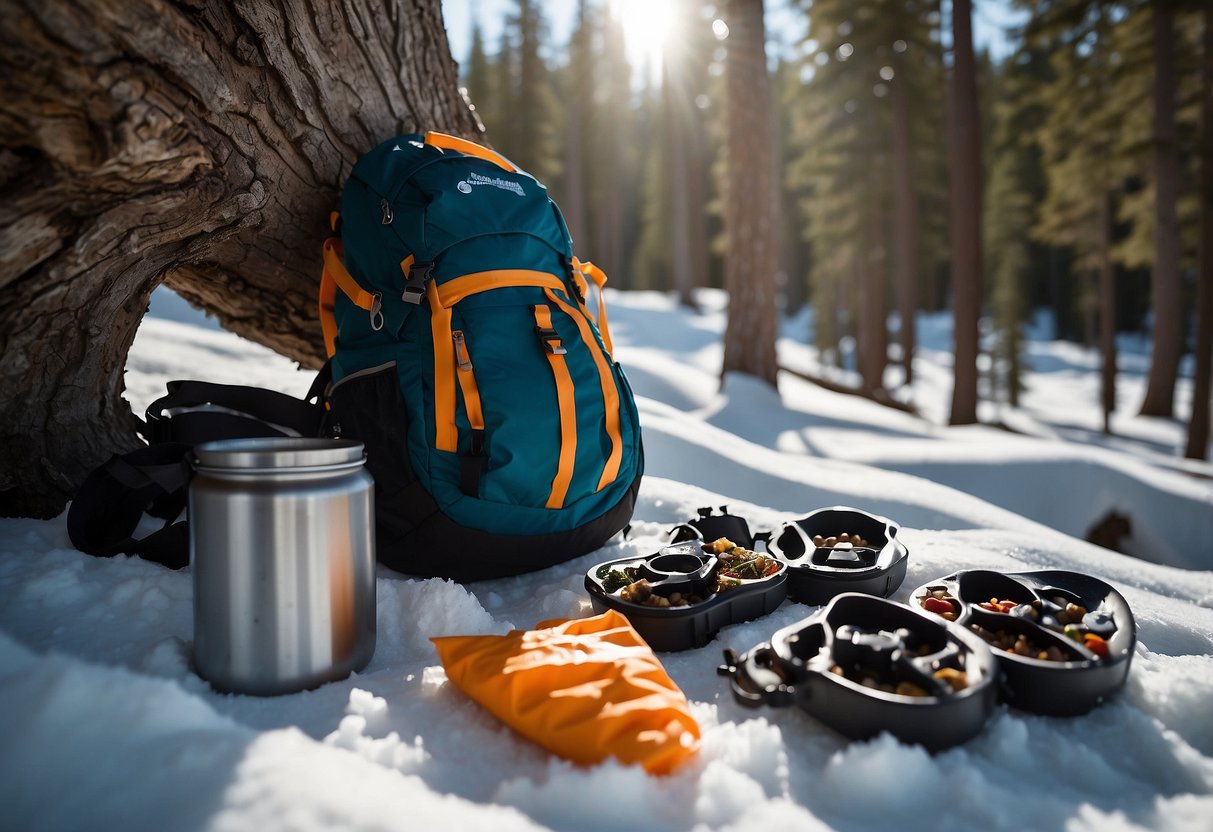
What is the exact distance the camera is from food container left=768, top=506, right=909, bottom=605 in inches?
77.2

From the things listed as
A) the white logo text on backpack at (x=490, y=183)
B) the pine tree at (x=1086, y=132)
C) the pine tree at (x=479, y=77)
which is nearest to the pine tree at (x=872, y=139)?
the pine tree at (x=1086, y=132)

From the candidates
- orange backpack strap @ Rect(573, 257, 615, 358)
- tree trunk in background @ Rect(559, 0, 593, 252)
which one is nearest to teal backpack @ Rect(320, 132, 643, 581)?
orange backpack strap @ Rect(573, 257, 615, 358)

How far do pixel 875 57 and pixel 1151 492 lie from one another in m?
11.0

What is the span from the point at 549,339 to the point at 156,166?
1.13m

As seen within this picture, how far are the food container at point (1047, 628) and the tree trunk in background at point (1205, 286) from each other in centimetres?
856

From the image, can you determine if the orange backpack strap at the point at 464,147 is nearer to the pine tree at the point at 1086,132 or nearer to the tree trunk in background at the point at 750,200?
the tree trunk in background at the point at 750,200

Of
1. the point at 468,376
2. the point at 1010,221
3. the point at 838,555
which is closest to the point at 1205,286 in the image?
the point at 838,555

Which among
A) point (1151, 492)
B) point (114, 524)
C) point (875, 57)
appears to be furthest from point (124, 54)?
point (875, 57)

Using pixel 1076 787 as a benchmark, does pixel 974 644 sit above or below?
above

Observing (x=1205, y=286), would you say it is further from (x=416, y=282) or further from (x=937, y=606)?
(x=416, y=282)

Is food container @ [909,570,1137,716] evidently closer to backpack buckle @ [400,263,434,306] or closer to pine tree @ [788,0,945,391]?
backpack buckle @ [400,263,434,306]

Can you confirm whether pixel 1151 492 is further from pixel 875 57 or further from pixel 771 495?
pixel 875 57

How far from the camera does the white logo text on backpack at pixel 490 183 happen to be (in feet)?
7.59

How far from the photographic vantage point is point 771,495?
3605mm
